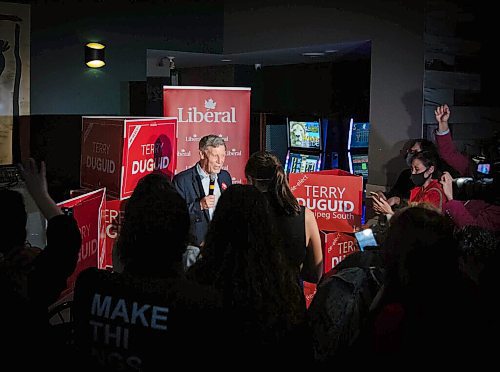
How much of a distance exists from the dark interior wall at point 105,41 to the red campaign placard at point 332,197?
240cm

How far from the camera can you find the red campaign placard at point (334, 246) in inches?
183

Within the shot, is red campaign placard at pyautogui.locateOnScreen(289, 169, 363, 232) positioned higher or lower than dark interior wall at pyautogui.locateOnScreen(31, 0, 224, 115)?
lower

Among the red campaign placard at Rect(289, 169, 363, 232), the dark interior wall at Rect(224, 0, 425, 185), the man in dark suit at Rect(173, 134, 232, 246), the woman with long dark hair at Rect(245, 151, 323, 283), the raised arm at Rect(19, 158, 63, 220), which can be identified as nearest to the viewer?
the raised arm at Rect(19, 158, 63, 220)

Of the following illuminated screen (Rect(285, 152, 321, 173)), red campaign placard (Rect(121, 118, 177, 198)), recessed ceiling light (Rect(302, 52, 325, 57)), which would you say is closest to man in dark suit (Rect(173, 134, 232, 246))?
red campaign placard (Rect(121, 118, 177, 198))

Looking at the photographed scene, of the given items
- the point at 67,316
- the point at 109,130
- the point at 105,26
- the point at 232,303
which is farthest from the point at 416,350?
the point at 105,26

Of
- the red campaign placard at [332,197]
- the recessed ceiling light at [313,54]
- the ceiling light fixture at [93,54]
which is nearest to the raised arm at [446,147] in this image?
the red campaign placard at [332,197]

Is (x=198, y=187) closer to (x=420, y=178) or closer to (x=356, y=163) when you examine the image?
(x=420, y=178)

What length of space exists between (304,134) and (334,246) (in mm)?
3402

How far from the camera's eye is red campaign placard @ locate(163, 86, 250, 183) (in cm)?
565

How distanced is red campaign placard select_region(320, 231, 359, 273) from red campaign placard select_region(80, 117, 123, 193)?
4.92ft

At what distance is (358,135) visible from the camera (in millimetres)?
7621

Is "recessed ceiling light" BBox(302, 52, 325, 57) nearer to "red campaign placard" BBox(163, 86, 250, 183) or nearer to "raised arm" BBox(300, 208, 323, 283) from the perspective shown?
"red campaign placard" BBox(163, 86, 250, 183)

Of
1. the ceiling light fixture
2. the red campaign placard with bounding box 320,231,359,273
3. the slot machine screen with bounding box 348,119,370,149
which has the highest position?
the ceiling light fixture

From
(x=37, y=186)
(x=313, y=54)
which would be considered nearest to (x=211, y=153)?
(x=37, y=186)
